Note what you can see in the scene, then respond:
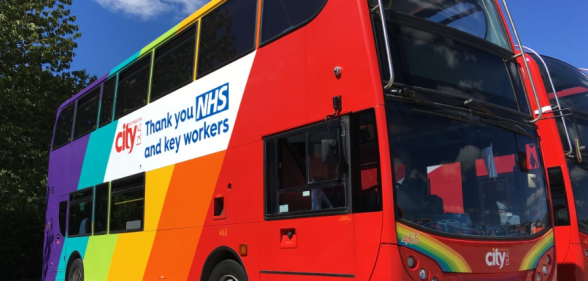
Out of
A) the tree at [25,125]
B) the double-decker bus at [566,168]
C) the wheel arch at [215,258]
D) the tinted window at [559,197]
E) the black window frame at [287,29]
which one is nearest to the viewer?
the black window frame at [287,29]

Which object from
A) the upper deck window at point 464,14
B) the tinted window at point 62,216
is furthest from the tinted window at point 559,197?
the tinted window at point 62,216

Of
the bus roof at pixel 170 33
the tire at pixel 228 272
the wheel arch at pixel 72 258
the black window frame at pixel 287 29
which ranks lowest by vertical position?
the tire at pixel 228 272

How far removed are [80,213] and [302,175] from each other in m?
6.94

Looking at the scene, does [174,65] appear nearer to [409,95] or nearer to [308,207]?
[308,207]

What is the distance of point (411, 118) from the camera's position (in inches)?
191

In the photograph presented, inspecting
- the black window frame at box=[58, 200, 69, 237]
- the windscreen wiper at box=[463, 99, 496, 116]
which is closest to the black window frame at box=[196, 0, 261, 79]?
the windscreen wiper at box=[463, 99, 496, 116]

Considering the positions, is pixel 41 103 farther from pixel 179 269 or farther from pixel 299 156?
pixel 299 156

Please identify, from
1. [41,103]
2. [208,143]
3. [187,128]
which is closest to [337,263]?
[208,143]

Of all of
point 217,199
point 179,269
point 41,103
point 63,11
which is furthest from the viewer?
point 63,11

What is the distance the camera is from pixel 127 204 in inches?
354

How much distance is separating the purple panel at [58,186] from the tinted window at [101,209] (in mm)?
1450

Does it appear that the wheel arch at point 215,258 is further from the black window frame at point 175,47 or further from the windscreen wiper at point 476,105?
the windscreen wiper at point 476,105

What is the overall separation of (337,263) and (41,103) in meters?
16.6

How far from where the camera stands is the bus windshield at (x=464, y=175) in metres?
4.70
